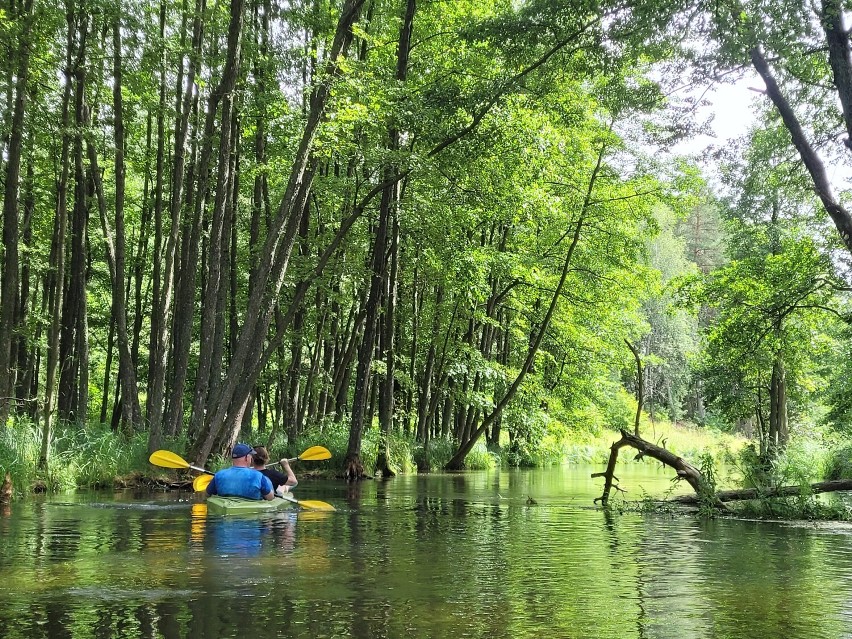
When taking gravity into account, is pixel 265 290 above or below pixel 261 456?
above

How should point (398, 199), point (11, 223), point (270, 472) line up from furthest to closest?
1. point (398, 199)
2. point (270, 472)
3. point (11, 223)

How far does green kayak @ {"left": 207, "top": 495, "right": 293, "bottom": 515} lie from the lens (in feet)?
35.3

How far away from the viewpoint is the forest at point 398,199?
12.8 meters

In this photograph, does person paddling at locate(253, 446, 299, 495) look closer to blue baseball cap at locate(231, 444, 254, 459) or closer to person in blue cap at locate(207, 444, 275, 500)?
person in blue cap at locate(207, 444, 275, 500)

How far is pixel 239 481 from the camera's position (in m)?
10.9

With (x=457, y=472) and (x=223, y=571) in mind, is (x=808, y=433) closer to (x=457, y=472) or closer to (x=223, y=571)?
(x=457, y=472)

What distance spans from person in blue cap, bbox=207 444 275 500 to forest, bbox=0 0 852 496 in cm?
310

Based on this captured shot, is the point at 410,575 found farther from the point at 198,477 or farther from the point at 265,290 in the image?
the point at 265,290

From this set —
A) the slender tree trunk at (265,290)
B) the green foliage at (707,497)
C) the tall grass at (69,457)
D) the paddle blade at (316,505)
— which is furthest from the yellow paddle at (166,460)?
the green foliage at (707,497)

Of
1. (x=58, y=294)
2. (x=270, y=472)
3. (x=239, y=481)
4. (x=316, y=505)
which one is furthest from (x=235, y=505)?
(x=58, y=294)

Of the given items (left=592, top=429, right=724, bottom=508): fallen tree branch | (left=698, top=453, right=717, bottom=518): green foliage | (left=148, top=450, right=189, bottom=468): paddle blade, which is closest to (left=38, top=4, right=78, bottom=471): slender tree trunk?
(left=148, top=450, right=189, bottom=468): paddle blade

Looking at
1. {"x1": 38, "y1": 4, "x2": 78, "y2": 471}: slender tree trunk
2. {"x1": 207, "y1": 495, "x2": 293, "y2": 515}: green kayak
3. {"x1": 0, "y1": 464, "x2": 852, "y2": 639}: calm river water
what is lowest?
{"x1": 0, "y1": 464, "x2": 852, "y2": 639}: calm river water

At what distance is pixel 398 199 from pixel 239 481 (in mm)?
10593

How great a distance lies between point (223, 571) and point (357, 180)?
43.8ft
